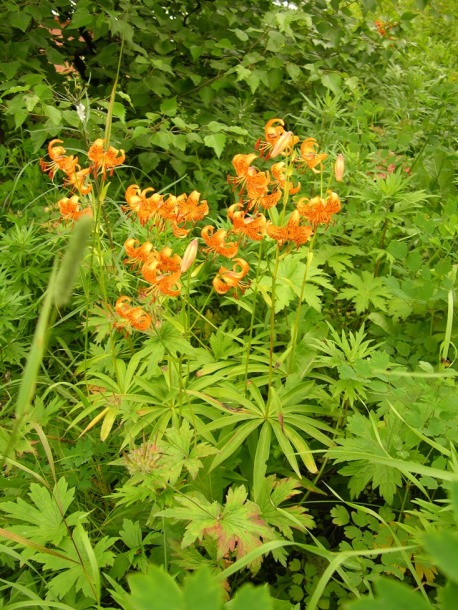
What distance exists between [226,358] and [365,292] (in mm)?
552

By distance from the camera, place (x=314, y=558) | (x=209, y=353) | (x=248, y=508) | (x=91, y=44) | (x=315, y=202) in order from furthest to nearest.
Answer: (x=91, y=44)
(x=209, y=353)
(x=314, y=558)
(x=315, y=202)
(x=248, y=508)

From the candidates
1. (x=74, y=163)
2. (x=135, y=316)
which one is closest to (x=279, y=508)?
(x=135, y=316)

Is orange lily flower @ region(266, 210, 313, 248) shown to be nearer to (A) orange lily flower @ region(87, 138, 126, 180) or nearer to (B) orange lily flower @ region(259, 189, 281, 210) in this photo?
(B) orange lily flower @ region(259, 189, 281, 210)

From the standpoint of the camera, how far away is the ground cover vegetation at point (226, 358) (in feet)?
3.91

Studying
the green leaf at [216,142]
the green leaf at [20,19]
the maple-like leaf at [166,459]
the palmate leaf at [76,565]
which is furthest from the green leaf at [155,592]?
the green leaf at [20,19]

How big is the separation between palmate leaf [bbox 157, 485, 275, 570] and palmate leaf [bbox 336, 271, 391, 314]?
0.87 m

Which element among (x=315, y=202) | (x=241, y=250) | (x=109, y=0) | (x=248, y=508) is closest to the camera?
(x=248, y=508)

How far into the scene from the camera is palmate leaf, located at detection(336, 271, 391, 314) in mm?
1866

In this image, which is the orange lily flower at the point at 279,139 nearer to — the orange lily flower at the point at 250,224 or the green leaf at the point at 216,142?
the orange lily flower at the point at 250,224

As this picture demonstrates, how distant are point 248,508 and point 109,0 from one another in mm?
2598

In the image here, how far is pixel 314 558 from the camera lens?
4.90 ft

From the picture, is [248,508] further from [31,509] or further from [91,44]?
[91,44]

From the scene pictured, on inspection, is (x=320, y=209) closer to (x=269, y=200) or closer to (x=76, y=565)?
(x=269, y=200)

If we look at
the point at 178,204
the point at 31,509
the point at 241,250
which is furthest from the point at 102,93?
the point at 31,509
